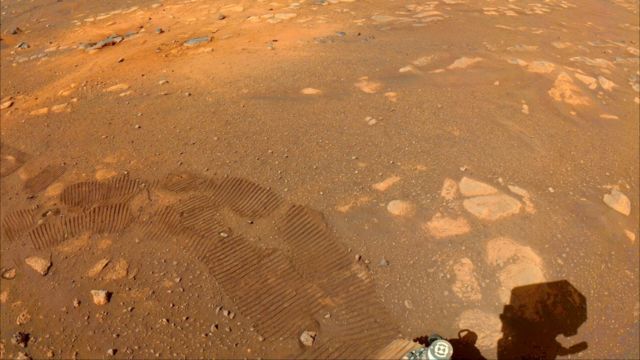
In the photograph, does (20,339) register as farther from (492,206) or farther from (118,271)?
(492,206)

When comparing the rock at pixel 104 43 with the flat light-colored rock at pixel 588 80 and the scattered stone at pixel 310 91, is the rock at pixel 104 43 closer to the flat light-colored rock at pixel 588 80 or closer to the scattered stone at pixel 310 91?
the scattered stone at pixel 310 91

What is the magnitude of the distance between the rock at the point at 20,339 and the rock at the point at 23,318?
11cm

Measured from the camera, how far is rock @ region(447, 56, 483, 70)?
6.15 meters

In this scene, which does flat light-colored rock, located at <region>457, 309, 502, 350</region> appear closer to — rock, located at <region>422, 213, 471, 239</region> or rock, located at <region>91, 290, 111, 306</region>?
rock, located at <region>422, 213, 471, 239</region>

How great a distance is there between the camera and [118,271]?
12.5 ft

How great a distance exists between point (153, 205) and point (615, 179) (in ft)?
15.9

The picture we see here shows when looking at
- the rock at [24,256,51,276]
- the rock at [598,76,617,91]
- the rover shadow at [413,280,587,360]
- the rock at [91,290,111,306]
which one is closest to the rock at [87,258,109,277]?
the rock at [91,290,111,306]

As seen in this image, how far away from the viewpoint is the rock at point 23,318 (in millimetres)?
3554

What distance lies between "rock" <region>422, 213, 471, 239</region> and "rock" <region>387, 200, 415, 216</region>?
213 millimetres

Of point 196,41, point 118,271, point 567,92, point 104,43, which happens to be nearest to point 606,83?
point 567,92

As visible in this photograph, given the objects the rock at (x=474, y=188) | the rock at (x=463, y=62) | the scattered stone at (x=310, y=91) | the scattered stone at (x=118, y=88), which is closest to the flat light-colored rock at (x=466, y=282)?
the rock at (x=474, y=188)

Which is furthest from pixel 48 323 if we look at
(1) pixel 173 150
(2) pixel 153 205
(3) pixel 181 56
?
(3) pixel 181 56

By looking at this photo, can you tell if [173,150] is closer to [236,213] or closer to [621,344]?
[236,213]

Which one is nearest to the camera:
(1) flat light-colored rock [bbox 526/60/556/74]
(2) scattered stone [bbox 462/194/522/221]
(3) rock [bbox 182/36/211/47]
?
(2) scattered stone [bbox 462/194/522/221]
